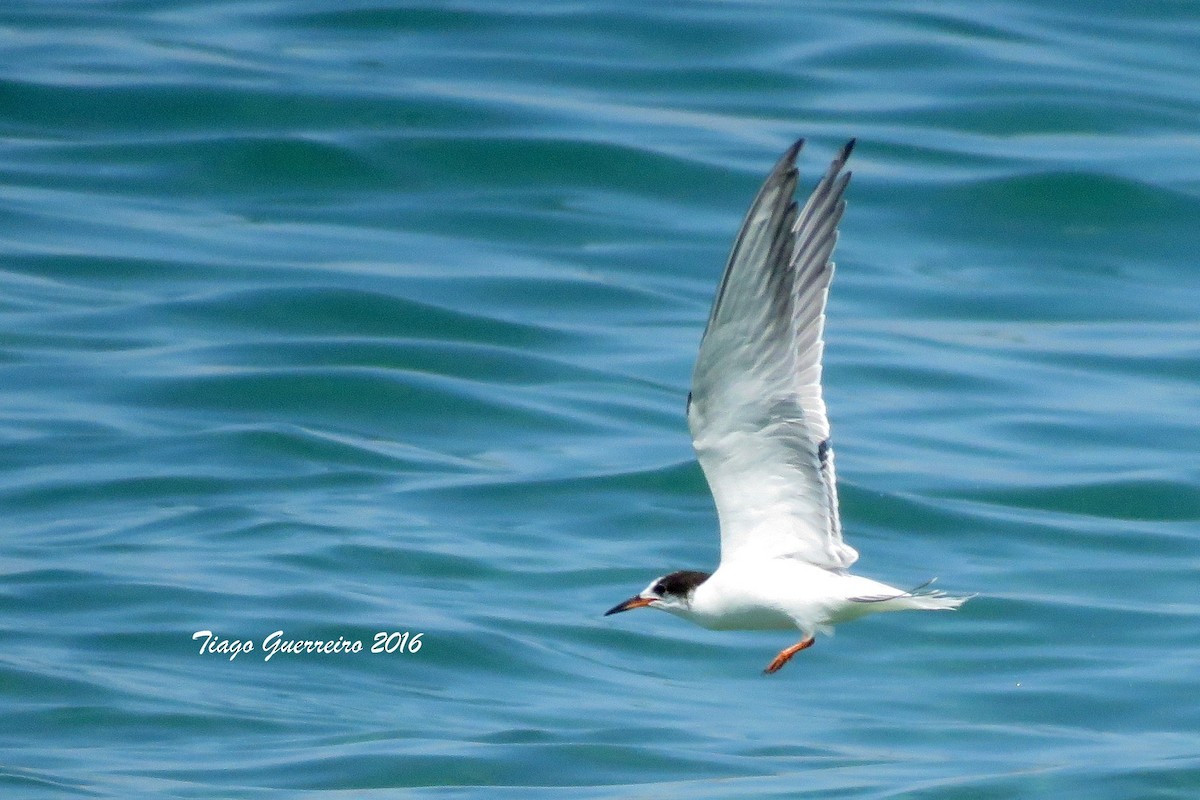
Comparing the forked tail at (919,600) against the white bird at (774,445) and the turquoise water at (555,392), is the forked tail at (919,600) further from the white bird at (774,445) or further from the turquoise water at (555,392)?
the turquoise water at (555,392)

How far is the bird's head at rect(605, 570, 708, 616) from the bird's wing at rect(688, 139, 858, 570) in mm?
189

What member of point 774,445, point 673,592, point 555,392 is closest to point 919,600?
point 774,445

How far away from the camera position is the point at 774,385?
28.9 feet

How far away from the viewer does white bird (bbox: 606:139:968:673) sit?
8406 millimetres

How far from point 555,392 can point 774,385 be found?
10952 millimetres

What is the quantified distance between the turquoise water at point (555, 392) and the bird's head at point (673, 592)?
14.2ft

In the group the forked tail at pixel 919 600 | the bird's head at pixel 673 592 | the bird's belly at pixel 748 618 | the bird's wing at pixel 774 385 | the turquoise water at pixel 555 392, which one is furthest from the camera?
the turquoise water at pixel 555 392

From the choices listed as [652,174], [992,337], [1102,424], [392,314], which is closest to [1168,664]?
[1102,424]

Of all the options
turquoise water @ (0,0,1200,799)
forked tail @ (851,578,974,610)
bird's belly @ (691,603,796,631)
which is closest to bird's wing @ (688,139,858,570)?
bird's belly @ (691,603,796,631)

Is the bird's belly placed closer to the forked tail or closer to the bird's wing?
the bird's wing

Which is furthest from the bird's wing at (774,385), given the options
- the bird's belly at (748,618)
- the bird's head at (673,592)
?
the bird's belly at (748,618)

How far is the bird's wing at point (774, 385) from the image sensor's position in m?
8.26

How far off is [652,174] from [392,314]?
451cm

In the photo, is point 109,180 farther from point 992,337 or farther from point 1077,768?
point 1077,768
